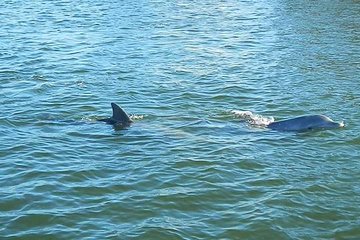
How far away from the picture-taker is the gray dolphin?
59.1ft

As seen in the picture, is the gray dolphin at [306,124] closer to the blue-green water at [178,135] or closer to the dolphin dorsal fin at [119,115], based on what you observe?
the blue-green water at [178,135]

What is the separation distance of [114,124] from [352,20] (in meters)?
22.5

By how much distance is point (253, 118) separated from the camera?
19500mm

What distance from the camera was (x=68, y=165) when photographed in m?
15.8

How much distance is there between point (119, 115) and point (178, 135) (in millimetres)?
1991

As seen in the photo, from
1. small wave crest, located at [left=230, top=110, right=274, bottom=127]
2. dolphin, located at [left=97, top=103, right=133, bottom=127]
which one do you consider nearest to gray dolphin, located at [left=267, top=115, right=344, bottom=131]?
small wave crest, located at [left=230, top=110, right=274, bottom=127]

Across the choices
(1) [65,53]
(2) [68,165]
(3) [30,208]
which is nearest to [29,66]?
(1) [65,53]

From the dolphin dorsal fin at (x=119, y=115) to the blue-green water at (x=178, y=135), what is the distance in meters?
0.38

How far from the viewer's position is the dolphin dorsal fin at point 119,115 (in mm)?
18297

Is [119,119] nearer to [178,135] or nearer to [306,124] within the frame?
[178,135]

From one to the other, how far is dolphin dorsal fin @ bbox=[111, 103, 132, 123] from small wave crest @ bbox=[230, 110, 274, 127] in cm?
372

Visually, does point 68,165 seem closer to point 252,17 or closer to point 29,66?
point 29,66

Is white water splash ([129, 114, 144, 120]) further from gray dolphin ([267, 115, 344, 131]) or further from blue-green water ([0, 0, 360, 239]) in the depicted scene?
gray dolphin ([267, 115, 344, 131])

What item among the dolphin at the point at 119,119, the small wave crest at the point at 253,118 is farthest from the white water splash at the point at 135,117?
the small wave crest at the point at 253,118
